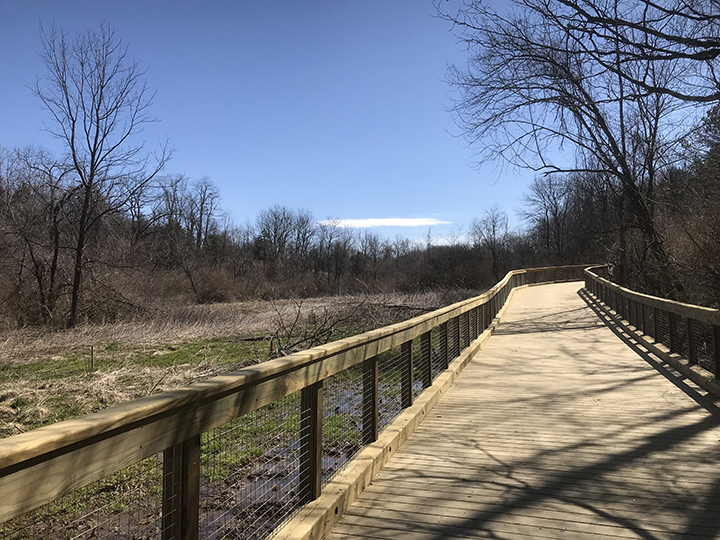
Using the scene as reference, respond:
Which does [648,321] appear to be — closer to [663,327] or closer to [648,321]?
[648,321]

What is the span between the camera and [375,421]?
4422 mm

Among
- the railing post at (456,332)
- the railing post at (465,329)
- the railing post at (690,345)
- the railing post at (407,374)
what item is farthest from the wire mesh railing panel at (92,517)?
the railing post at (690,345)

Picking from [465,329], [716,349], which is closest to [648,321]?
[465,329]

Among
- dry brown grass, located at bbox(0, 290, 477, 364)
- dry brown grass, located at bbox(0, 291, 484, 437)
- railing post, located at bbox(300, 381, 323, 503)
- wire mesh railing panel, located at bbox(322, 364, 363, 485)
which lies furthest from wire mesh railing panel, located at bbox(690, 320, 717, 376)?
dry brown grass, located at bbox(0, 290, 477, 364)

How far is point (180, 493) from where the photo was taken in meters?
2.08

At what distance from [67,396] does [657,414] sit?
8.81m

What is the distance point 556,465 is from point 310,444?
6.92ft

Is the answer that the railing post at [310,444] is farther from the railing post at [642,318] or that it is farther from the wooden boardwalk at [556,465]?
the railing post at [642,318]

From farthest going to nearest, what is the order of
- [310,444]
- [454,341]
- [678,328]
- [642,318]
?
[642,318] < [454,341] < [678,328] < [310,444]

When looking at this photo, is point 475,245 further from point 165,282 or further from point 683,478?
point 683,478

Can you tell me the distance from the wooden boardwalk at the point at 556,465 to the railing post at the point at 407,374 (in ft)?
0.97

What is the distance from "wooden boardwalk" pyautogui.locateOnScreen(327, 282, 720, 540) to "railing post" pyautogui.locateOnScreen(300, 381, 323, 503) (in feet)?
0.97

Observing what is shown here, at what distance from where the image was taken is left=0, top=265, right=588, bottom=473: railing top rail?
1.43 meters

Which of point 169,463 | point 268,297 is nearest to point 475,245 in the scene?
point 268,297
